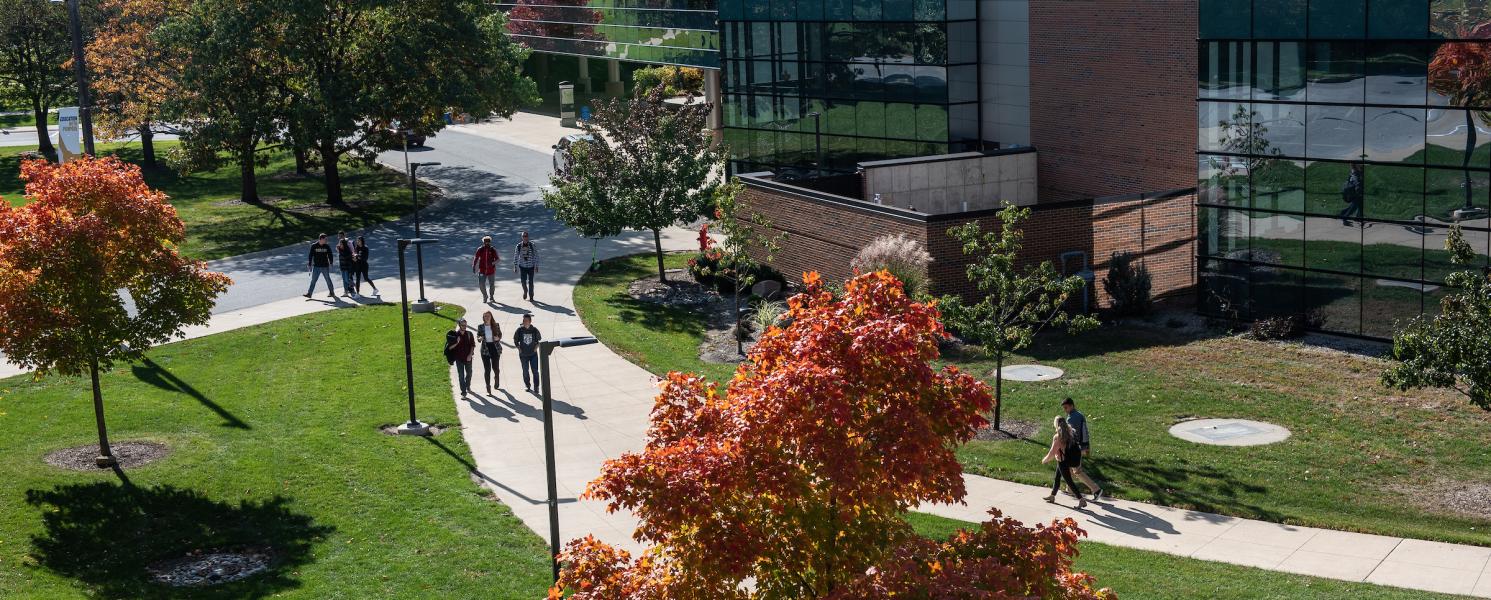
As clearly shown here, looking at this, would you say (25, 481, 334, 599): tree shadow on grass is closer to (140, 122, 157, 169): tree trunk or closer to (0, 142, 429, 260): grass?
(0, 142, 429, 260): grass

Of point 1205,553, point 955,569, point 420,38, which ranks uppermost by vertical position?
point 420,38

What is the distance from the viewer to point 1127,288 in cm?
2872

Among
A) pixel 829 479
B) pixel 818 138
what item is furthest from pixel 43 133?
pixel 829 479

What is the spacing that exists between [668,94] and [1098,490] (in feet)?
154

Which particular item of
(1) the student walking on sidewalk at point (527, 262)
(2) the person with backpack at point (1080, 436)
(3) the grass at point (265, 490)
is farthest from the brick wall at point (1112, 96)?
(3) the grass at point (265, 490)

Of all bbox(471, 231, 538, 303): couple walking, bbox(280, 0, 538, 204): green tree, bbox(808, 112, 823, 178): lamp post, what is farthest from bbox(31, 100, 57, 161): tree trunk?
bbox(808, 112, 823, 178): lamp post

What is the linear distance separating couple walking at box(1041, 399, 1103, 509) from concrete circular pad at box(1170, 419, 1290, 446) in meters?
2.69

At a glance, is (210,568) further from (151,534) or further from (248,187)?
(248,187)

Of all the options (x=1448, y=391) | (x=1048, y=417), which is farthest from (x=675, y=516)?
(x=1448, y=391)

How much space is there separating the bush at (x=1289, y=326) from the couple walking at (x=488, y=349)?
13.5 meters

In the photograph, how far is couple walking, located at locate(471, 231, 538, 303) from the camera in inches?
1257

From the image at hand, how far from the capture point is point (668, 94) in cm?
6397

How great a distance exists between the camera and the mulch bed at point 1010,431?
22016 millimetres

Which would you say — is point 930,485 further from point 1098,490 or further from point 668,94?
point 668,94
